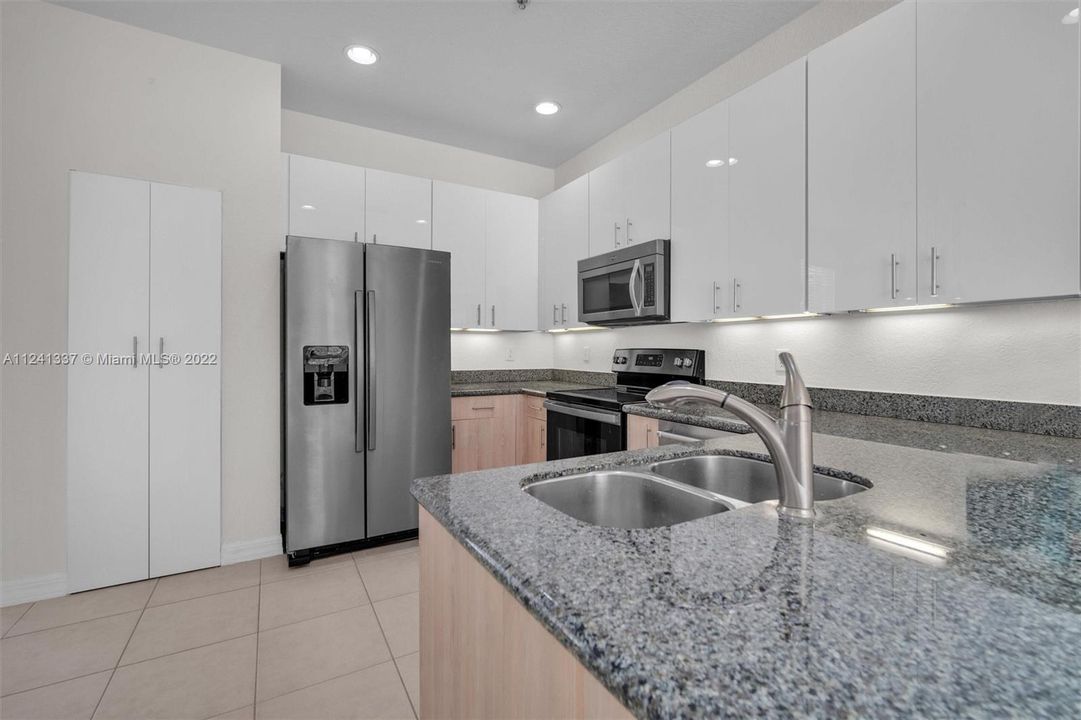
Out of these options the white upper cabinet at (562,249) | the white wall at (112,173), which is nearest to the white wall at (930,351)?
the white upper cabinet at (562,249)

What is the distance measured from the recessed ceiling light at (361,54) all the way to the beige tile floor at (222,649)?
287cm

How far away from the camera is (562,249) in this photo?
3756 millimetres

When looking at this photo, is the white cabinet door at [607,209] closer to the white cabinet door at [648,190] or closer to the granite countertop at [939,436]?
the white cabinet door at [648,190]

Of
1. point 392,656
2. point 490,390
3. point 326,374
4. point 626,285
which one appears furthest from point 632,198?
point 392,656

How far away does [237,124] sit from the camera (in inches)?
108

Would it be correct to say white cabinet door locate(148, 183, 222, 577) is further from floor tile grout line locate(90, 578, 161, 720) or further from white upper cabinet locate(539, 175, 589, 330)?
white upper cabinet locate(539, 175, 589, 330)

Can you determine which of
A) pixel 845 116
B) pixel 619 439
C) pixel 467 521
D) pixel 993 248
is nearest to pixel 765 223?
pixel 845 116

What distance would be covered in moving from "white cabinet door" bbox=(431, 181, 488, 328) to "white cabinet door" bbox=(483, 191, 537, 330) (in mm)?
71

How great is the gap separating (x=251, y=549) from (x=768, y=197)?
3.33 m

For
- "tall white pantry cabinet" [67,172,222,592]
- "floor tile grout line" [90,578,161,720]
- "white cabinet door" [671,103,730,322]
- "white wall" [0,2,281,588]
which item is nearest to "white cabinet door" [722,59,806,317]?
"white cabinet door" [671,103,730,322]

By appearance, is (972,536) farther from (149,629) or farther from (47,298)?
(47,298)

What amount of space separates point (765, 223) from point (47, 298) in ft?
11.4

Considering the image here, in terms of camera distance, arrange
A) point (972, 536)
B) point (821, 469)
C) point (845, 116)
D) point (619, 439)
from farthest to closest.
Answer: point (619, 439)
point (845, 116)
point (821, 469)
point (972, 536)

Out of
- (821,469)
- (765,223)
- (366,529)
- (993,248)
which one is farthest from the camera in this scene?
(366,529)
